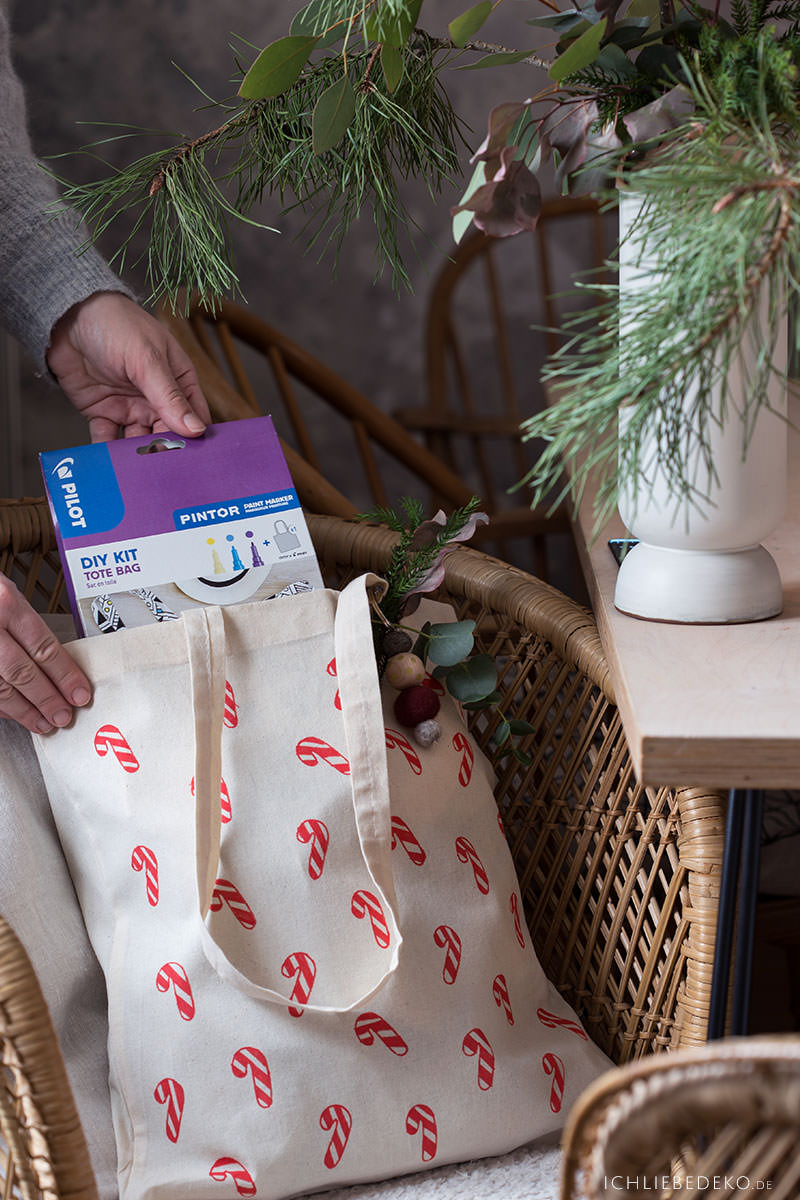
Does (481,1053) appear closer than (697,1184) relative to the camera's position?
No

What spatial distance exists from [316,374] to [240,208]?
0.65m

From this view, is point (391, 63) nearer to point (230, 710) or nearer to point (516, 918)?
point (230, 710)

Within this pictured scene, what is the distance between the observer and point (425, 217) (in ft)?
6.38

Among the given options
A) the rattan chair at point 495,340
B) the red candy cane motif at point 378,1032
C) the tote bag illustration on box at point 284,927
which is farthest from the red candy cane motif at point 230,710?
the rattan chair at point 495,340

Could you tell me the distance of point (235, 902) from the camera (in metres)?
0.69

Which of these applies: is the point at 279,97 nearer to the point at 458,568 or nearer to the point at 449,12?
the point at 458,568

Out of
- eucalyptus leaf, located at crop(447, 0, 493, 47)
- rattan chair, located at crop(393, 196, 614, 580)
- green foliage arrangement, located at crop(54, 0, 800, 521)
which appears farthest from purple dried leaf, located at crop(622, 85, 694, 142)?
rattan chair, located at crop(393, 196, 614, 580)

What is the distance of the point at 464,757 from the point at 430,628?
0.11 metres

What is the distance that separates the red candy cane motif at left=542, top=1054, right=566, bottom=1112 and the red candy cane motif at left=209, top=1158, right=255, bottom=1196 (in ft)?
0.66

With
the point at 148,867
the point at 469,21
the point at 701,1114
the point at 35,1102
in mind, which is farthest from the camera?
the point at 148,867

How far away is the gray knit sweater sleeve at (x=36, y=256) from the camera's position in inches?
35.3

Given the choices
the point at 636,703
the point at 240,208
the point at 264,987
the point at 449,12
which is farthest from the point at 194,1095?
the point at 449,12

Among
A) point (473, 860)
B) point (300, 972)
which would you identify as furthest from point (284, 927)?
point (473, 860)

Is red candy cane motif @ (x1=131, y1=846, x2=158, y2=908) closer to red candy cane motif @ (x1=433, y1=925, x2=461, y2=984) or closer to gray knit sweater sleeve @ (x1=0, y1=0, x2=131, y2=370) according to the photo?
red candy cane motif @ (x1=433, y1=925, x2=461, y2=984)
